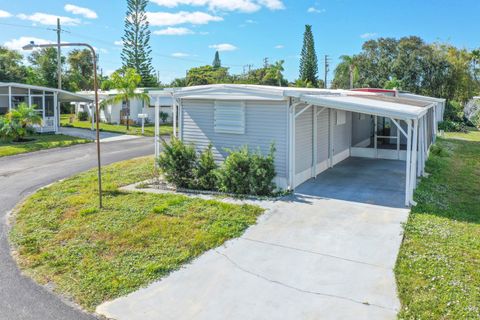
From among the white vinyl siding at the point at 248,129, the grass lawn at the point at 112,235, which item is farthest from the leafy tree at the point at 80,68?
the grass lawn at the point at 112,235

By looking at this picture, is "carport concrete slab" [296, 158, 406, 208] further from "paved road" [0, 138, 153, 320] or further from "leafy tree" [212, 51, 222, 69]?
"leafy tree" [212, 51, 222, 69]

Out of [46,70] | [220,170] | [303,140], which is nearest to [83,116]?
[46,70]

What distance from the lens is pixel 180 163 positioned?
10562 millimetres

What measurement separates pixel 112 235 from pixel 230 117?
476 cm

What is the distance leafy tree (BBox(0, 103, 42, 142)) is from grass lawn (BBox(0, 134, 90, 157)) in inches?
20.3

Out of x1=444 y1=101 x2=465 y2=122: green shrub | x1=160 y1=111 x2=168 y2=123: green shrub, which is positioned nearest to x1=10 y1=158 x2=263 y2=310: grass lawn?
x1=160 y1=111 x2=168 y2=123: green shrub

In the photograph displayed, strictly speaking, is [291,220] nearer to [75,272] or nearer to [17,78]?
[75,272]

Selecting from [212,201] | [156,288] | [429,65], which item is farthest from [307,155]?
[429,65]

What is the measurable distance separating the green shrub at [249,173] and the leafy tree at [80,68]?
147 ft

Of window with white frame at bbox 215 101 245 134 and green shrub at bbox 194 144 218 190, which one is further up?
window with white frame at bbox 215 101 245 134

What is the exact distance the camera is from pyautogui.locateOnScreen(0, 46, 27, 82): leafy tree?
132ft

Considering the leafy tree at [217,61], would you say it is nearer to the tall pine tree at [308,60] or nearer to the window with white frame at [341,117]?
the tall pine tree at [308,60]

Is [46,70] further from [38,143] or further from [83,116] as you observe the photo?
[38,143]

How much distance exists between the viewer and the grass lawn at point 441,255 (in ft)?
16.0
